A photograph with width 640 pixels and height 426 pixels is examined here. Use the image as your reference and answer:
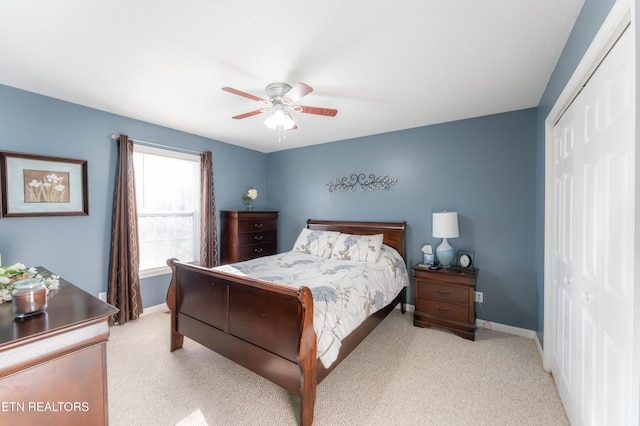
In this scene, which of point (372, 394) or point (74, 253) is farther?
point (74, 253)

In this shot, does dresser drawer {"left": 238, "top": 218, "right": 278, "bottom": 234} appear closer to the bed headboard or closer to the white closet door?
the bed headboard

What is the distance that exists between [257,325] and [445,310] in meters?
2.14

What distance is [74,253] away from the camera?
2.86 meters

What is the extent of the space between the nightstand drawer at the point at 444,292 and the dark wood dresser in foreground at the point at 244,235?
2.58 metres

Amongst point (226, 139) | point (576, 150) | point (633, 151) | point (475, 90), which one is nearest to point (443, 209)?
point (475, 90)

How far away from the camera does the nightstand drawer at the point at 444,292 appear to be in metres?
2.89

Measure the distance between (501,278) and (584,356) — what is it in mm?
1691

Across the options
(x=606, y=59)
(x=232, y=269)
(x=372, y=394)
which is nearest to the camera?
(x=606, y=59)

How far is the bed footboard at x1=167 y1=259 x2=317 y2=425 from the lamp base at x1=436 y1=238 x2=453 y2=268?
207 centimetres

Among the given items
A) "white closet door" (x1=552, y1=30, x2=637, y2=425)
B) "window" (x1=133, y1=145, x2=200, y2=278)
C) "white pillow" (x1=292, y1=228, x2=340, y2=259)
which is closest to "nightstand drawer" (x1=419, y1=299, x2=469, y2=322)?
"white closet door" (x1=552, y1=30, x2=637, y2=425)

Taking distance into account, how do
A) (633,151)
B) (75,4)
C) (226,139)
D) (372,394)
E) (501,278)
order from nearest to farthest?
(633,151) → (75,4) → (372,394) → (501,278) → (226,139)

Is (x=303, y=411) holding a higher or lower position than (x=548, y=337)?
lower

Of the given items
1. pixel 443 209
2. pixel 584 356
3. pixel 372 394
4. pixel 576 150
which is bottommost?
pixel 372 394

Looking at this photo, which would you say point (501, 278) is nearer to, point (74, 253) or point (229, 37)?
point (229, 37)
